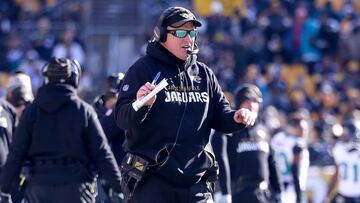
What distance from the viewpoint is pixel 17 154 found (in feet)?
30.1

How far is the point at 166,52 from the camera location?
794 centimetres

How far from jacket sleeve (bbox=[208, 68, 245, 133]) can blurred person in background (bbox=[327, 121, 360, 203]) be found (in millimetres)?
6592

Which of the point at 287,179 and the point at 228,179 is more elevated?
the point at 228,179

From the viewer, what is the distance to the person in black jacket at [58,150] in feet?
30.3

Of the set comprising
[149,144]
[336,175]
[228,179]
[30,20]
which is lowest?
[30,20]

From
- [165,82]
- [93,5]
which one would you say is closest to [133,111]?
[165,82]

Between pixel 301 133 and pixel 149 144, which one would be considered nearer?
pixel 149 144

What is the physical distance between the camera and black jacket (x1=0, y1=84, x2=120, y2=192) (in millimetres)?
9227

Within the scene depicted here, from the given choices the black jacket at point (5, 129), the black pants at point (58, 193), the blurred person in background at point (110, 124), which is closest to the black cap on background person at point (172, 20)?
the black pants at point (58, 193)

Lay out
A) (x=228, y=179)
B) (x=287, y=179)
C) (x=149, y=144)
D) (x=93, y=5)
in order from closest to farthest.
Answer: (x=149, y=144) < (x=228, y=179) < (x=287, y=179) < (x=93, y=5)

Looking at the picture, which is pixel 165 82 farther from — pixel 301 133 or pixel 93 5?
pixel 93 5

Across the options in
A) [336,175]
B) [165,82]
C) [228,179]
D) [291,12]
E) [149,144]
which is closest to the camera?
[165,82]

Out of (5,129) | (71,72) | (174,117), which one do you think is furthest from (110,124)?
(174,117)

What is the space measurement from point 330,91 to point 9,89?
13207 mm
